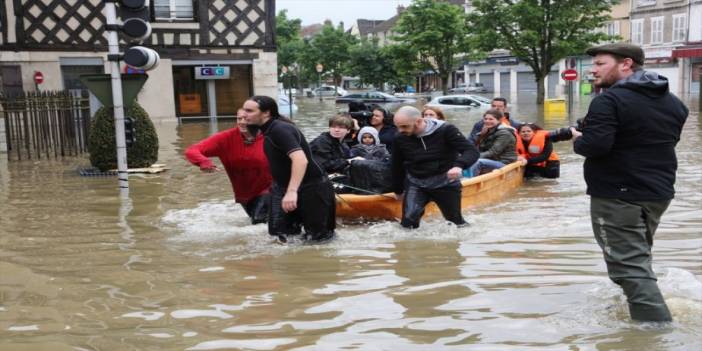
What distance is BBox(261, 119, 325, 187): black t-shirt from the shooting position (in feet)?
20.9

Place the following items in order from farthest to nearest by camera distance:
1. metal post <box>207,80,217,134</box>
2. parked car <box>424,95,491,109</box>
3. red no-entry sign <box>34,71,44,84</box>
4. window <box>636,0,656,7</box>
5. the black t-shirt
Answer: window <box>636,0,656,7</box>
parked car <box>424,95,491,109</box>
metal post <box>207,80,217,134</box>
red no-entry sign <box>34,71,44,84</box>
the black t-shirt

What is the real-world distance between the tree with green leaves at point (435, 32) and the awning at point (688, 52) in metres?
13.2

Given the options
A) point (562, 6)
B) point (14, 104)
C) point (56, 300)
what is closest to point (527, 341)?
point (56, 300)

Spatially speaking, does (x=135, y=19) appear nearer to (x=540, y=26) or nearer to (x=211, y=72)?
(x=211, y=72)

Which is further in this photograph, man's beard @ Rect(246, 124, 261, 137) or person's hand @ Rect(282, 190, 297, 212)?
man's beard @ Rect(246, 124, 261, 137)

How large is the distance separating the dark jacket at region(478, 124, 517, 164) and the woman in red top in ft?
13.8

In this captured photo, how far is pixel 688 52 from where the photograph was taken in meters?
46.2

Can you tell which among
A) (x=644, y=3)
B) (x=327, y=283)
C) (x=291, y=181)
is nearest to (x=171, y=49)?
(x=291, y=181)

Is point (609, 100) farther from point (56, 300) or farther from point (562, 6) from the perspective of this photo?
point (562, 6)

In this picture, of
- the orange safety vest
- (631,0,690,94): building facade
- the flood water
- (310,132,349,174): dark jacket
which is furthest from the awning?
(310,132,349,174): dark jacket

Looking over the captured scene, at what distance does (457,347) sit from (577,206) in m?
5.65

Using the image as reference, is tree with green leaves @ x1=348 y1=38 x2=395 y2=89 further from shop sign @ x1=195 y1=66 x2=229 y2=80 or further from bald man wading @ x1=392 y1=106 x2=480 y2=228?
bald man wading @ x1=392 y1=106 x2=480 y2=228

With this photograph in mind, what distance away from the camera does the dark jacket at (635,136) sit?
14.0 feet

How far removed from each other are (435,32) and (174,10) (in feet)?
82.5
